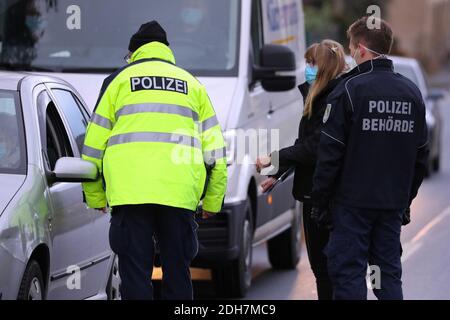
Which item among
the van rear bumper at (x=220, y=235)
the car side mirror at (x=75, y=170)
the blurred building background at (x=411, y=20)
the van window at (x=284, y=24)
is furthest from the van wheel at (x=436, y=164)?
the blurred building background at (x=411, y=20)

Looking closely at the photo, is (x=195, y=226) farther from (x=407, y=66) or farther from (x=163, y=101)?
(x=407, y=66)

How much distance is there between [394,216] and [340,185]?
1.05 ft

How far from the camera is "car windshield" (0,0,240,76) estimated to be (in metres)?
10.8

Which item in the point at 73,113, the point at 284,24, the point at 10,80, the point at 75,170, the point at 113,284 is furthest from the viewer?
the point at 284,24

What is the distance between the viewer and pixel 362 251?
6.77 metres

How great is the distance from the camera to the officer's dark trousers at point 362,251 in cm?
675

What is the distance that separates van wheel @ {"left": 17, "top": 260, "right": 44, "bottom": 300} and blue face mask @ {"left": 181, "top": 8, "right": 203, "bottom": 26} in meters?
4.48

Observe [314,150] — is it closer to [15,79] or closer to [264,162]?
[264,162]

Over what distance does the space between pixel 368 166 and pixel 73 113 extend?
2201mm

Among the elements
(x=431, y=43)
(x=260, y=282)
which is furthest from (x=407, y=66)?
(x=431, y=43)

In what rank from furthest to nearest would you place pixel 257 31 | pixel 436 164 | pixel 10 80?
pixel 436 164 → pixel 257 31 → pixel 10 80

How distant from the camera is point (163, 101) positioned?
650 centimetres

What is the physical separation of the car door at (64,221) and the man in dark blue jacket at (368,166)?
4.48ft

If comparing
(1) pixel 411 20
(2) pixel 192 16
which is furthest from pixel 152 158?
(1) pixel 411 20
